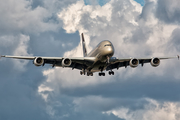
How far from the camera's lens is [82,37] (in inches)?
4235

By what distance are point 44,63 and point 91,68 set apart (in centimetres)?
1072

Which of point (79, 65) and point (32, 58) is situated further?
point (79, 65)

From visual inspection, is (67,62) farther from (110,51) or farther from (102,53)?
(110,51)

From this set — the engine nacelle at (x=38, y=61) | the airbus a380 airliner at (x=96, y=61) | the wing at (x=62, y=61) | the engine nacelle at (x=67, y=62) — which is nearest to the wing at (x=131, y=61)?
the airbus a380 airliner at (x=96, y=61)

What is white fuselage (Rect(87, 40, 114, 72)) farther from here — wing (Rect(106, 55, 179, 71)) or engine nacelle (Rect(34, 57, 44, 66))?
engine nacelle (Rect(34, 57, 44, 66))

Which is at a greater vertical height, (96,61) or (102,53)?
(102,53)

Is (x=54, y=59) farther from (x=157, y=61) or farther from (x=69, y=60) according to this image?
(x=157, y=61)

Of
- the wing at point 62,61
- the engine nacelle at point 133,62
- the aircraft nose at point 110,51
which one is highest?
the aircraft nose at point 110,51

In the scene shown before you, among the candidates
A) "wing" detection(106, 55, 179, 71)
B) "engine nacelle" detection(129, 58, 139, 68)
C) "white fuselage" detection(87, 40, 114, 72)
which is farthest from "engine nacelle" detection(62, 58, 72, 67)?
"engine nacelle" detection(129, 58, 139, 68)

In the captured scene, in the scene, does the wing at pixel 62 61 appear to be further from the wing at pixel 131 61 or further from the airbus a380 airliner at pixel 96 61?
the wing at pixel 131 61

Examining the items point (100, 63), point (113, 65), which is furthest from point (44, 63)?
point (113, 65)

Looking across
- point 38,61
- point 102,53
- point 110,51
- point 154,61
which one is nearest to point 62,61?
point 38,61

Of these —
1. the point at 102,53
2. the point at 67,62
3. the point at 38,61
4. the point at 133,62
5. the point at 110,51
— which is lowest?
the point at 133,62

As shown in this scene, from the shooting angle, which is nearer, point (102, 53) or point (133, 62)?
point (102, 53)
